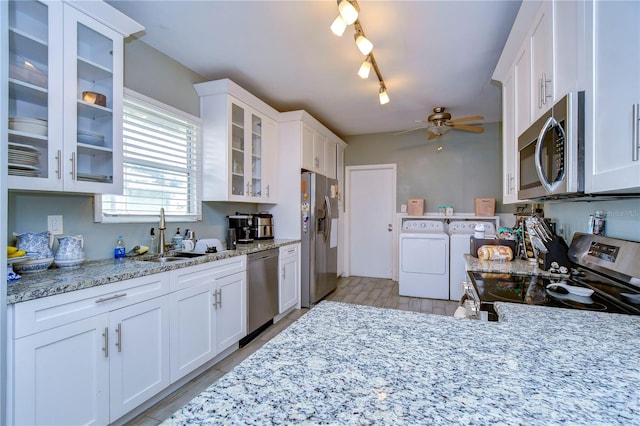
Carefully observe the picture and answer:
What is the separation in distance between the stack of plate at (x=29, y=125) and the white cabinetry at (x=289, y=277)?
84.4 inches

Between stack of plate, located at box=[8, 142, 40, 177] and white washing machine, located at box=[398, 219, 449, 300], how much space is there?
380 cm

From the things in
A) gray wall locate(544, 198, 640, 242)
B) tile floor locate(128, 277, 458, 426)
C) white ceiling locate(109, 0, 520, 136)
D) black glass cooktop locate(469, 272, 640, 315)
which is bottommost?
tile floor locate(128, 277, 458, 426)

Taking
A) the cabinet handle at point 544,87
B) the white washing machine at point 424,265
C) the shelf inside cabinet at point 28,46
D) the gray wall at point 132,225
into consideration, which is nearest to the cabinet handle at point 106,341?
the gray wall at point 132,225

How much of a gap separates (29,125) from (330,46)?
6.64 feet

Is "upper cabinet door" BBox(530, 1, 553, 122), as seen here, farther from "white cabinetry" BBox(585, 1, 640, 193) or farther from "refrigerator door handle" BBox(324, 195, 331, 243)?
"refrigerator door handle" BBox(324, 195, 331, 243)

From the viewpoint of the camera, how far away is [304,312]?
373cm

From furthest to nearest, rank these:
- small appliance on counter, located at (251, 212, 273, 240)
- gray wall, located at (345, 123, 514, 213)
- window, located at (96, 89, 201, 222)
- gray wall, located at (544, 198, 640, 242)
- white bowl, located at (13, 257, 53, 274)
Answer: gray wall, located at (345, 123, 514, 213)
small appliance on counter, located at (251, 212, 273, 240)
window, located at (96, 89, 201, 222)
white bowl, located at (13, 257, 53, 274)
gray wall, located at (544, 198, 640, 242)

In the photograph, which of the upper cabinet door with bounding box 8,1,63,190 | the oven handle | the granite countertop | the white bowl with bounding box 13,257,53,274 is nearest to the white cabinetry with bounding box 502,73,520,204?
the oven handle

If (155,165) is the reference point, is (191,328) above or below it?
below

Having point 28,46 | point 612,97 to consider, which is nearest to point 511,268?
point 612,97

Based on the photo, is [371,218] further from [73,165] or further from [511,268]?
[73,165]

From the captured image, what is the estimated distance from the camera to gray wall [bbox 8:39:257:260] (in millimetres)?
1690

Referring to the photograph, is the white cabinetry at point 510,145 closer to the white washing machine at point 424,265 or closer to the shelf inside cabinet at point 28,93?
the white washing machine at point 424,265

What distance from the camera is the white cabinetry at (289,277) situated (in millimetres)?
3254
